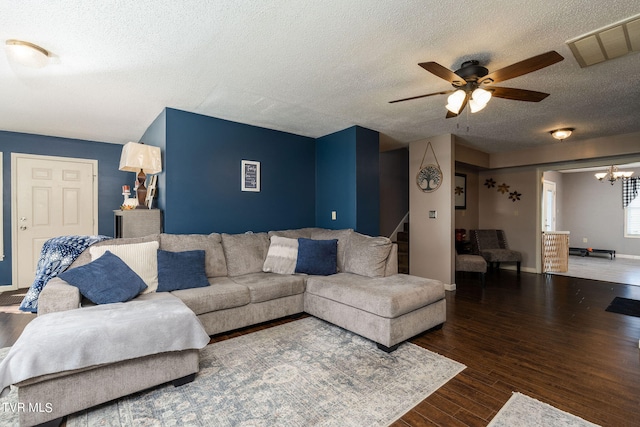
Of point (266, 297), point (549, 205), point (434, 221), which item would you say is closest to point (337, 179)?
point (434, 221)

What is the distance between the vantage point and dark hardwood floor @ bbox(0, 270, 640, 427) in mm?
1780

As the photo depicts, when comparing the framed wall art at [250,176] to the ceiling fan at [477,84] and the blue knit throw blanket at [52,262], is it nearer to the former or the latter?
the blue knit throw blanket at [52,262]

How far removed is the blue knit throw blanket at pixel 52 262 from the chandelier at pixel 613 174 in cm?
974

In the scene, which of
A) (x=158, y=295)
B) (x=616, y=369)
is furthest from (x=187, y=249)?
(x=616, y=369)

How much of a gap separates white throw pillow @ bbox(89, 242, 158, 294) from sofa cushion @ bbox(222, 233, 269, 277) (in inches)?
31.6

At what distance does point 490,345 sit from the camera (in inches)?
103

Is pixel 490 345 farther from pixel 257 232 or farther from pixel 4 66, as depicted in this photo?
pixel 4 66

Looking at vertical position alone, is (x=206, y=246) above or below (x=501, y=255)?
above

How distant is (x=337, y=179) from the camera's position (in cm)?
445

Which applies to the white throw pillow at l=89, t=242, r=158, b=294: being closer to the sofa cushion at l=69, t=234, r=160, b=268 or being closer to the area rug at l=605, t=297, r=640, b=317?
the sofa cushion at l=69, t=234, r=160, b=268

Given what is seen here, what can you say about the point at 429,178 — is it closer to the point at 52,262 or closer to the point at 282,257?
the point at 282,257

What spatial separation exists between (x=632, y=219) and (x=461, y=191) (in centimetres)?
492

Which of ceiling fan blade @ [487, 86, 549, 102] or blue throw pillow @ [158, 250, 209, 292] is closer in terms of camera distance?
ceiling fan blade @ [487, 86, 549, 102]

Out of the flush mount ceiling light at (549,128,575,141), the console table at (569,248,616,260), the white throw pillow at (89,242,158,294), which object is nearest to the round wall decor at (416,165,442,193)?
the flush mount ceiling light at (549,128,575,141)
